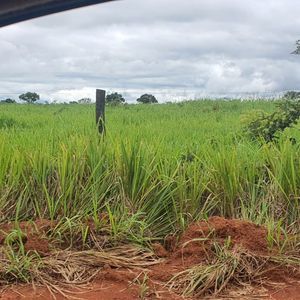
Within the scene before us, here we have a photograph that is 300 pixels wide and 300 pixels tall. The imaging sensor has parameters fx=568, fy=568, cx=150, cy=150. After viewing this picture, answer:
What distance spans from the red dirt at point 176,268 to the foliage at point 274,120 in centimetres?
285

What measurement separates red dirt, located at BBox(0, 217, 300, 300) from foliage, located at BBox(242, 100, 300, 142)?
2.85 m

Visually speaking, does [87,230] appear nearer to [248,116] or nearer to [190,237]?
[190,237]

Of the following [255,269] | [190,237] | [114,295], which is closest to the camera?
[114,295]

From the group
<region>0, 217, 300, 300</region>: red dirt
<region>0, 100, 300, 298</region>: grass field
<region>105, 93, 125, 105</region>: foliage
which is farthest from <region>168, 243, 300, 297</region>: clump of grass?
<region>105, 93, 125, 105</region>: foliage

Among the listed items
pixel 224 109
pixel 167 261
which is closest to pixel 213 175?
pixel 167 261

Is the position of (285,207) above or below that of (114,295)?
above

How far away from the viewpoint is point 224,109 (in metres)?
15.1

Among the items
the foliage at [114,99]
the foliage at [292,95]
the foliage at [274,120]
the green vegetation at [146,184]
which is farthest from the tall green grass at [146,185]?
the foliage at [114,99]

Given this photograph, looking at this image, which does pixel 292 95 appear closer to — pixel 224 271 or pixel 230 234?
pixel 230 234

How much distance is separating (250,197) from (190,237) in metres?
0.68

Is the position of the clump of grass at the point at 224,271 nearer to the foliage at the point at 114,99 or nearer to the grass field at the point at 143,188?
the grass field at the point at 143,188

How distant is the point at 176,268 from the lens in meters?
3.21

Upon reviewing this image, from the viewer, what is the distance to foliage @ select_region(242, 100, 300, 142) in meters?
6.20

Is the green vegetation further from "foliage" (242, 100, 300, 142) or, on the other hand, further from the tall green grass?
"foliage" (242, 100, 300, 142)
